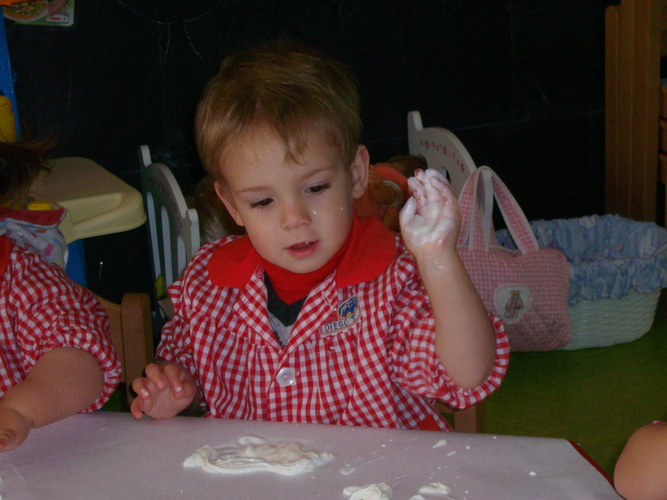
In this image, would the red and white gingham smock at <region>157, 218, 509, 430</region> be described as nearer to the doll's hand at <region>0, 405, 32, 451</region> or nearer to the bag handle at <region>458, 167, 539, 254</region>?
the doll's hand at <region>0, 405, 32, 451</region>

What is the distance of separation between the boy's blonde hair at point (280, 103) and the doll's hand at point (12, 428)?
1.26ft

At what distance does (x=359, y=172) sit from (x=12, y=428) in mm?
518

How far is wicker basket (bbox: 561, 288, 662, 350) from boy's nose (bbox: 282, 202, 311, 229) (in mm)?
1536

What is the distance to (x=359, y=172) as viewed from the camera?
101 centimetres

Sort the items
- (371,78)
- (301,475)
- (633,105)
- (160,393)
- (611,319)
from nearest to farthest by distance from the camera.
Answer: (301,475), (160,393), (611,319), (371,78), (633,105)

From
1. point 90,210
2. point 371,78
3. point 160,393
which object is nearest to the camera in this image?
point 160,393

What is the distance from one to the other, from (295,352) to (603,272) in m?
1.45

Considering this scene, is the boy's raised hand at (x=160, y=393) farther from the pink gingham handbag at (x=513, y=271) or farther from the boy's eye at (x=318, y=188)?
the pink gingham handbag at (x=513, y=271)

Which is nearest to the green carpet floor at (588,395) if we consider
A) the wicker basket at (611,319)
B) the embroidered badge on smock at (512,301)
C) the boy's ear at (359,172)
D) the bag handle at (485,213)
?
the wicker basket at (611,319)

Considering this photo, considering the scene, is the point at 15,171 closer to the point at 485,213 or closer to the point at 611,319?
the point at 485,213

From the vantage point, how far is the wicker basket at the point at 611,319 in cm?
226

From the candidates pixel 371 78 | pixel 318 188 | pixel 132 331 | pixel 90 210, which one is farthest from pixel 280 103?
pixel 371 78

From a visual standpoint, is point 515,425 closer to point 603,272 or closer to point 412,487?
point 603,272

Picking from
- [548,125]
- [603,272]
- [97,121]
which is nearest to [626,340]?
[603,272]
